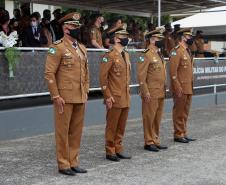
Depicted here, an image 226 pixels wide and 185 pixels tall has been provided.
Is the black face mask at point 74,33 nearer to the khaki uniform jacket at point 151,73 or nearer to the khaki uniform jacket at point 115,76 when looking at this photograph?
the khaki uniform jacket at point 115,76

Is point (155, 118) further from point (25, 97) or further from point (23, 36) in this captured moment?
point (23, 36)

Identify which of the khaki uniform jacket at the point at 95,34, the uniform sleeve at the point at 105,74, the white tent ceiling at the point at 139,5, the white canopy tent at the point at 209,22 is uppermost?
the white tent ceiling at the point at 139,5

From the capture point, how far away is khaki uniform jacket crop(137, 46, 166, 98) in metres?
7.14

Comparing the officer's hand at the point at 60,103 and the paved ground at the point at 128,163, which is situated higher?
the officer's hand at the point at 60,103

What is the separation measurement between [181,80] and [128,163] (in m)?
2.12

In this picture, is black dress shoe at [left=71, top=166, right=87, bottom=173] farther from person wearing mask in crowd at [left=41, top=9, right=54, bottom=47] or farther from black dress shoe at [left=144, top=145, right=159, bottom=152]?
person wearing mask in crowd at [left=41, top=9, right=54, bottom=47]

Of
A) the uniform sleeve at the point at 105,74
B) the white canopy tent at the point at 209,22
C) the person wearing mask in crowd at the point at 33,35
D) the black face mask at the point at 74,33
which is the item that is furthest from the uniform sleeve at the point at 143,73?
the white canopy tent at the point at 209,22

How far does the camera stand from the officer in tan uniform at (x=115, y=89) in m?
6.50

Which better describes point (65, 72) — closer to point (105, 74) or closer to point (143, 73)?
point (105, 74)

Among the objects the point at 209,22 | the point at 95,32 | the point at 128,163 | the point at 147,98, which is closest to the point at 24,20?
the point at 95,32

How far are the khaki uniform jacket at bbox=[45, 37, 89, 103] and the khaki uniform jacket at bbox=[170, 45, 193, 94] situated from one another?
93.3 inches

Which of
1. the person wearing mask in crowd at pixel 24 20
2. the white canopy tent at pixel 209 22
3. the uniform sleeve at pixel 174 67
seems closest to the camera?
the uniform sleeve at pixel 174 67

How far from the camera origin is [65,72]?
5.77m

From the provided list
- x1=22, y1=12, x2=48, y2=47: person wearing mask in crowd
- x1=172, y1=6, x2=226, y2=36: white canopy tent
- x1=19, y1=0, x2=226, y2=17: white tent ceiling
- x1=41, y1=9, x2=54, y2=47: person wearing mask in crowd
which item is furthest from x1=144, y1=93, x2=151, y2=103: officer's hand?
x1=172, y1=6, x2=226, y2=36: white canopy tent
